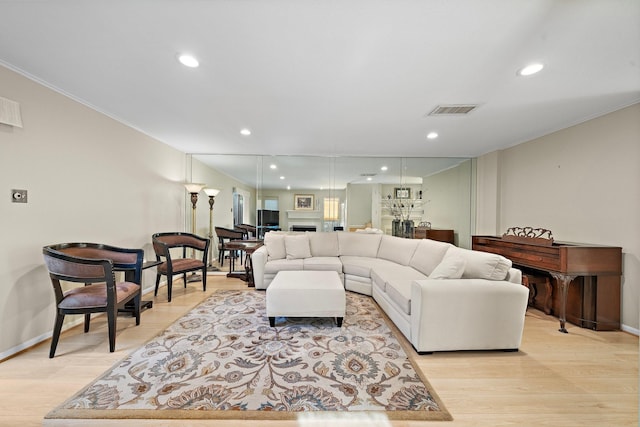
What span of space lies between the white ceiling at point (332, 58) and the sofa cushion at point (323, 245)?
6.89 feet

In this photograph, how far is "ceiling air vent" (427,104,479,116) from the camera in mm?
2791

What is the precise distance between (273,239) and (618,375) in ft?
13.3

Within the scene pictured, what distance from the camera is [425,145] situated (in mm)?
4355

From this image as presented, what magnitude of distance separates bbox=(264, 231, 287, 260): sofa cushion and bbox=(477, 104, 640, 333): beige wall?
3.94 metres

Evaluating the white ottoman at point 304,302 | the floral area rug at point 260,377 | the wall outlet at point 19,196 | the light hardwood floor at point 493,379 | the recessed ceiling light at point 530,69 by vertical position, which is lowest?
the light hardwood floor at point 493,379

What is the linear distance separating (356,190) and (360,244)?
1.39m

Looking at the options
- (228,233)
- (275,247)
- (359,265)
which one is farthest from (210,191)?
(359,265)

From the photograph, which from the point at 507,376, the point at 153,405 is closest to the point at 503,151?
the point at 507,376

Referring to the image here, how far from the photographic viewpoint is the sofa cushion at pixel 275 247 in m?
4.27

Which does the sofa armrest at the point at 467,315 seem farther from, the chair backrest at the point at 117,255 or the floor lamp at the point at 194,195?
the floor lamp at the point at 194,195

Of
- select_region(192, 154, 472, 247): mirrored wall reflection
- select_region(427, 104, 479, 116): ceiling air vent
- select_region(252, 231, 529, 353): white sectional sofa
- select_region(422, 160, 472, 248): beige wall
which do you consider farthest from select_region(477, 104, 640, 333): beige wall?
select_region(427, 104, 479, 116): ceiling air vent

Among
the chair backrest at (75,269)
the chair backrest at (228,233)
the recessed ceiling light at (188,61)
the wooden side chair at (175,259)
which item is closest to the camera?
the recessed ceiling light at (188,61)

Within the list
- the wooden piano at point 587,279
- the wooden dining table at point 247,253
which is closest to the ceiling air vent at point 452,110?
the wooden piano at point 587,279

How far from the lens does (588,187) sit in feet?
10.2
